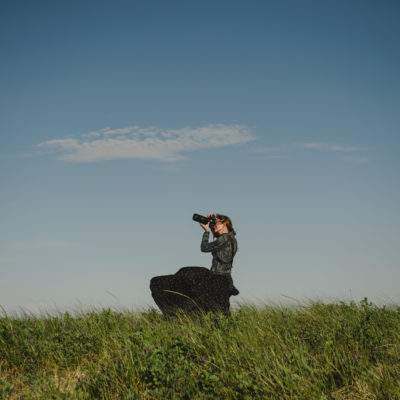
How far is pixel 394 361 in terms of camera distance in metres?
5.80

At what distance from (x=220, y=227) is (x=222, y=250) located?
0.55 meters

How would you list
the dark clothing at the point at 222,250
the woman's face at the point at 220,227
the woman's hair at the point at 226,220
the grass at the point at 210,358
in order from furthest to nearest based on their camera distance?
the woman's hair at the point at 226,220
the woman's face at the point at 220,227
the dark clothing at the point at 222,250
the grass at the point at 210,358

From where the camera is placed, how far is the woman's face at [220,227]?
9.45 metres

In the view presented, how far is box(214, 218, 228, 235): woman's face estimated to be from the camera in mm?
9453

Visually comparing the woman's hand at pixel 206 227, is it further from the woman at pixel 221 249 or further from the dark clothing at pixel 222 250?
the dark clothing at pixel 222 250

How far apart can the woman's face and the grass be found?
6.31 feet

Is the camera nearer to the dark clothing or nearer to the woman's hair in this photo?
the woman's hair

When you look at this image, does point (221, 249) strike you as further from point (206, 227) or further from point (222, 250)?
point (206, 227)

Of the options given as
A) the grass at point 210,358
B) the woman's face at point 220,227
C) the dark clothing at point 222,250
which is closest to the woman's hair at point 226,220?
the woman's face at point 220,227

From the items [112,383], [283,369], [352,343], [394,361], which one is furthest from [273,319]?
[112,383]

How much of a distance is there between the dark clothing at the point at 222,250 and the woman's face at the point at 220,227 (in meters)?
0.16

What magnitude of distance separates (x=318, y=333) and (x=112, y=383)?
3.63 metres

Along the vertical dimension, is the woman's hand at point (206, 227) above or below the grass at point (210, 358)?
above

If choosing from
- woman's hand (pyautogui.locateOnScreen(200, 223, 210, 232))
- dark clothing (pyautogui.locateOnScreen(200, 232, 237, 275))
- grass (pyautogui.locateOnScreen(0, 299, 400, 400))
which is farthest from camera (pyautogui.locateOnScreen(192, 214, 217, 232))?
grass (pyautogui.locateOnScreen(0, 299, 400, 400))
